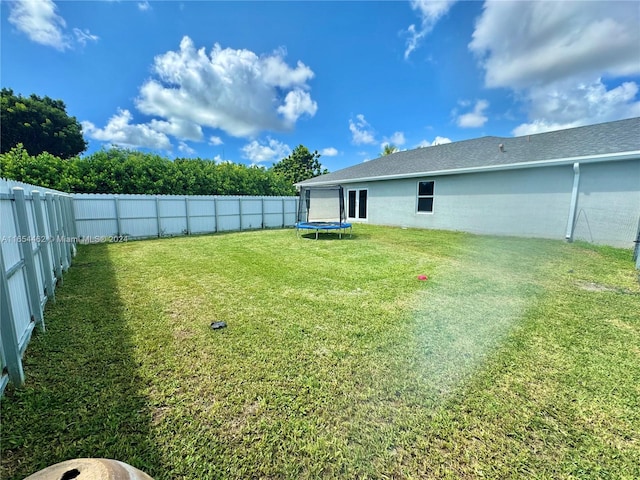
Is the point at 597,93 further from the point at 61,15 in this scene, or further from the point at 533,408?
the point at 61,15

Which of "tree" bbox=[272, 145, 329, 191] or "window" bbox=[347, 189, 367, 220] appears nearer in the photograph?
"window" bbox=[347, 189, 367, 220]

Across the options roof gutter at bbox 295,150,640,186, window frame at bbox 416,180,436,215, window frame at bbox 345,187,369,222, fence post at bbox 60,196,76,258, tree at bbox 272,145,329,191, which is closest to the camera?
fence post at bbox 60,196,76,258

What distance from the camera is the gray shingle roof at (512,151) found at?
8352 mm

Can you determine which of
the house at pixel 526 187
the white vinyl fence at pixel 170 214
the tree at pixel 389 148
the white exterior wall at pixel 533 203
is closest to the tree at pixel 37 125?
the white vinyl fence at pixel 170 214

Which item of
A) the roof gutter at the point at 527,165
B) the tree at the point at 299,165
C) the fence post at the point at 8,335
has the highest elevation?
the tree at the point at 299,165

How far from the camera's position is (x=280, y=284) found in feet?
15.8

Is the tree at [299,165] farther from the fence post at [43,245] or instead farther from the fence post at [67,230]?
the fence post at [43,245]

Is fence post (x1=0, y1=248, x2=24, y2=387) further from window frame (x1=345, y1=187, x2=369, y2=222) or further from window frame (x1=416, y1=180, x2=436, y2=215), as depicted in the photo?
window frame (x1=345, y1=187, x2=369, y2=222)

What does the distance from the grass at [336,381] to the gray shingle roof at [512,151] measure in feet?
19.1

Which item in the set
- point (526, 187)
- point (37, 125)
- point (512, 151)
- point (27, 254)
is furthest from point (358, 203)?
point (37, 125)

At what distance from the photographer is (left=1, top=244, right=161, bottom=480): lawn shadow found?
1.57m

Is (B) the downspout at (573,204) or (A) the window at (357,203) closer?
(B) the downspout at (573,204)

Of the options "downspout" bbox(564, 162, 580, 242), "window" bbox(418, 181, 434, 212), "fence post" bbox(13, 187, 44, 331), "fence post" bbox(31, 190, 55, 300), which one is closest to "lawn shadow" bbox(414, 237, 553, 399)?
"downspout" bbox(564, 162, 580, 242)

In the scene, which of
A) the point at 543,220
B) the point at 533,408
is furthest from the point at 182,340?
the point at 543,220
